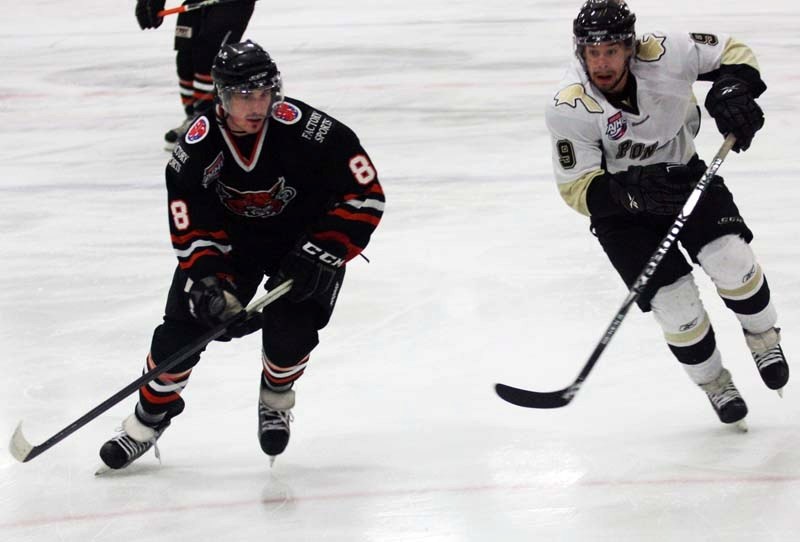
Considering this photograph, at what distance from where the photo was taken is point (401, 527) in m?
2.54

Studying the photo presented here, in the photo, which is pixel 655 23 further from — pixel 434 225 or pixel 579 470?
pixel 579 470

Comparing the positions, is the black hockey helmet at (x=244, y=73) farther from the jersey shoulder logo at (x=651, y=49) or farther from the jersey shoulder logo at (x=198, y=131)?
the jersey shoulder logo at (x=651, y=49)

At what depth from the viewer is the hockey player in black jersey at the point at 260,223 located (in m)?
2.62

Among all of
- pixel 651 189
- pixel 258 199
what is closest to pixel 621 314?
pixel 651 189

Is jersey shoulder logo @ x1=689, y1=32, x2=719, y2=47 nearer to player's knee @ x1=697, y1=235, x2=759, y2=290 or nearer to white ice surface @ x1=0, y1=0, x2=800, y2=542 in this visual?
player's knee @ x1=697, y1=235, x2=759, y2=290

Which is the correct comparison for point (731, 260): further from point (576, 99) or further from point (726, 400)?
point (576, 99)

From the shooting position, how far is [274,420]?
2.84 m

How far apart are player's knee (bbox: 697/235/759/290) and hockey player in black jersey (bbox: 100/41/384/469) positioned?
0.75 metres

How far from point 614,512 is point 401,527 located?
0.44 m

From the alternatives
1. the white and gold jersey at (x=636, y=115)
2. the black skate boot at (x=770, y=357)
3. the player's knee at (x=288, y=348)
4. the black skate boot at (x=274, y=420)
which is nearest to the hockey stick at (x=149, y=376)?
the player's knee at (x=288, y=348)

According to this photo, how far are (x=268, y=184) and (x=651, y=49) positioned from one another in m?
0.93

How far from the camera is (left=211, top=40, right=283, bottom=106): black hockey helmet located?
2.54 metres

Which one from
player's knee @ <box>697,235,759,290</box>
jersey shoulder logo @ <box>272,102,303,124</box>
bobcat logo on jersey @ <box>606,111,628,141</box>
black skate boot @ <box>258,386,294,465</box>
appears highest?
bobcat logo on jersey @ <box>606,111,628,141</box>

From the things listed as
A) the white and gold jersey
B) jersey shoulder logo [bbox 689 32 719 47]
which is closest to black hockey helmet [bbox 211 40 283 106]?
the white and gold jersey
